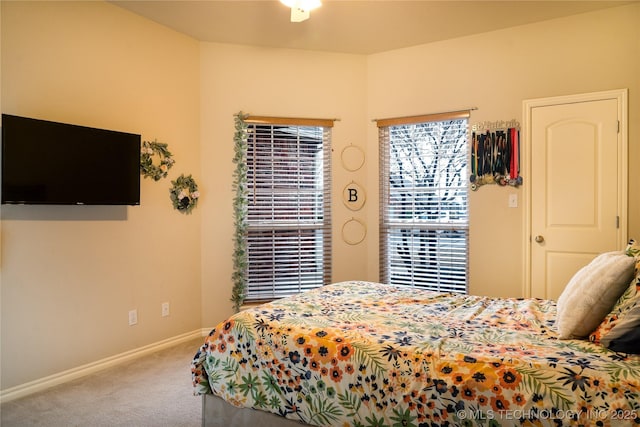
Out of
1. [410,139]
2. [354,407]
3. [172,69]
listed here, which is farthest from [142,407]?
[410,139]

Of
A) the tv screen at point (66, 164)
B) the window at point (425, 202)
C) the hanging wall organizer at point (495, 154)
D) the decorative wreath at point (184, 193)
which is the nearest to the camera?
the tv screen at point (66, 164)

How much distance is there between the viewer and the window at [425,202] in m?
3.88

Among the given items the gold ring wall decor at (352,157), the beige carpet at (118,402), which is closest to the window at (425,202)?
the gold ring wall decor at (352,157)

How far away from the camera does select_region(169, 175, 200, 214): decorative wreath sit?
3.73 metres

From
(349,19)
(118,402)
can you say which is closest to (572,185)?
(349,19)

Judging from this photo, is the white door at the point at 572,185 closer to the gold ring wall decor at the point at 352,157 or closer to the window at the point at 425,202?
the window at the point at 425,202

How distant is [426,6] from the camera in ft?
10.7

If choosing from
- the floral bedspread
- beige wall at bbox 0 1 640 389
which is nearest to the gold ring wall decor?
beige wall at bbox 0 1 640 389

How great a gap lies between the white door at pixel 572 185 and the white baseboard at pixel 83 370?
318 cm

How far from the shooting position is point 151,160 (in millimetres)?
3521

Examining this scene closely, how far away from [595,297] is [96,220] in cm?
317

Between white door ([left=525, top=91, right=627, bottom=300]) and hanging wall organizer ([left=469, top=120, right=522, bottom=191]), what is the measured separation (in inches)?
4.9

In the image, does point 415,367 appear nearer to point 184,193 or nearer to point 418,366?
point 418,366

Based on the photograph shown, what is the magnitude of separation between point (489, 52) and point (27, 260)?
13.1ft
